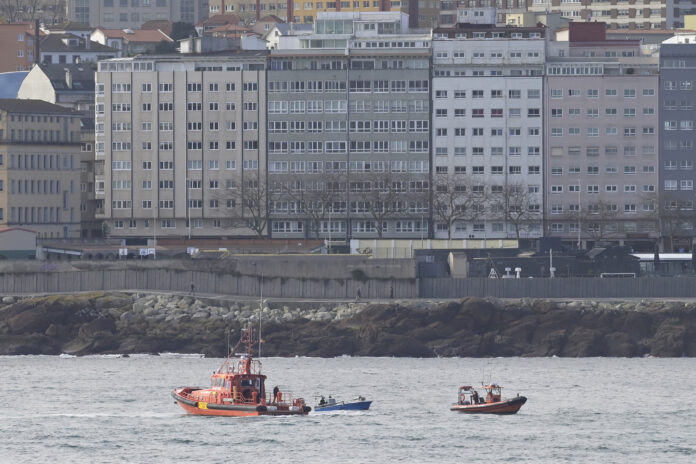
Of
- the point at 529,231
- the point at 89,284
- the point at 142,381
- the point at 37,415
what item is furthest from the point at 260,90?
the point at 37,415

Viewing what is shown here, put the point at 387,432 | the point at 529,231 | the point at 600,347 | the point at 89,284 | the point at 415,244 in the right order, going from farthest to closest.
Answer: the point at 529,231
the point at 415,244
the point at 89,284
the point at 600,347
the point at 387,432

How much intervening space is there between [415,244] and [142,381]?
176 ft

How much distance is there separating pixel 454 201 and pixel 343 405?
290 feet

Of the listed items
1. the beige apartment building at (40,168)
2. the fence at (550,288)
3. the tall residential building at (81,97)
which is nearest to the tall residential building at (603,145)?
the tall residential building at (81,97)

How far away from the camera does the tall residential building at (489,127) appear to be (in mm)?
170875

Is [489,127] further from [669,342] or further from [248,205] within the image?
[669,342]

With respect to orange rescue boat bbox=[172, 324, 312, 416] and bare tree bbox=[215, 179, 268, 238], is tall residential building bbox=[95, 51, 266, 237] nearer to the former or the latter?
bare tree bbox=[215, 179, 268, 238]

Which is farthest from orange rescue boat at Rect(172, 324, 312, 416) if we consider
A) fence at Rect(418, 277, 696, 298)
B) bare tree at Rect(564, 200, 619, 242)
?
bare tree at Rect(564, 200, 619, 242)

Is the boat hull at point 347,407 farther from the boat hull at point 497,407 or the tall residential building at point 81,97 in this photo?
the tall residential building at point 81,97

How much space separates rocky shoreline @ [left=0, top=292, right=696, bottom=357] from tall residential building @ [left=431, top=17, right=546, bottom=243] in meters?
54.3

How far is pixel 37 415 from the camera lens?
82.5 metres

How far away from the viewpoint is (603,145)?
565 feet

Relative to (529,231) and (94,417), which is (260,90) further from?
(94,417)

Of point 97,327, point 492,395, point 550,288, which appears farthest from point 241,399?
point 550,288
